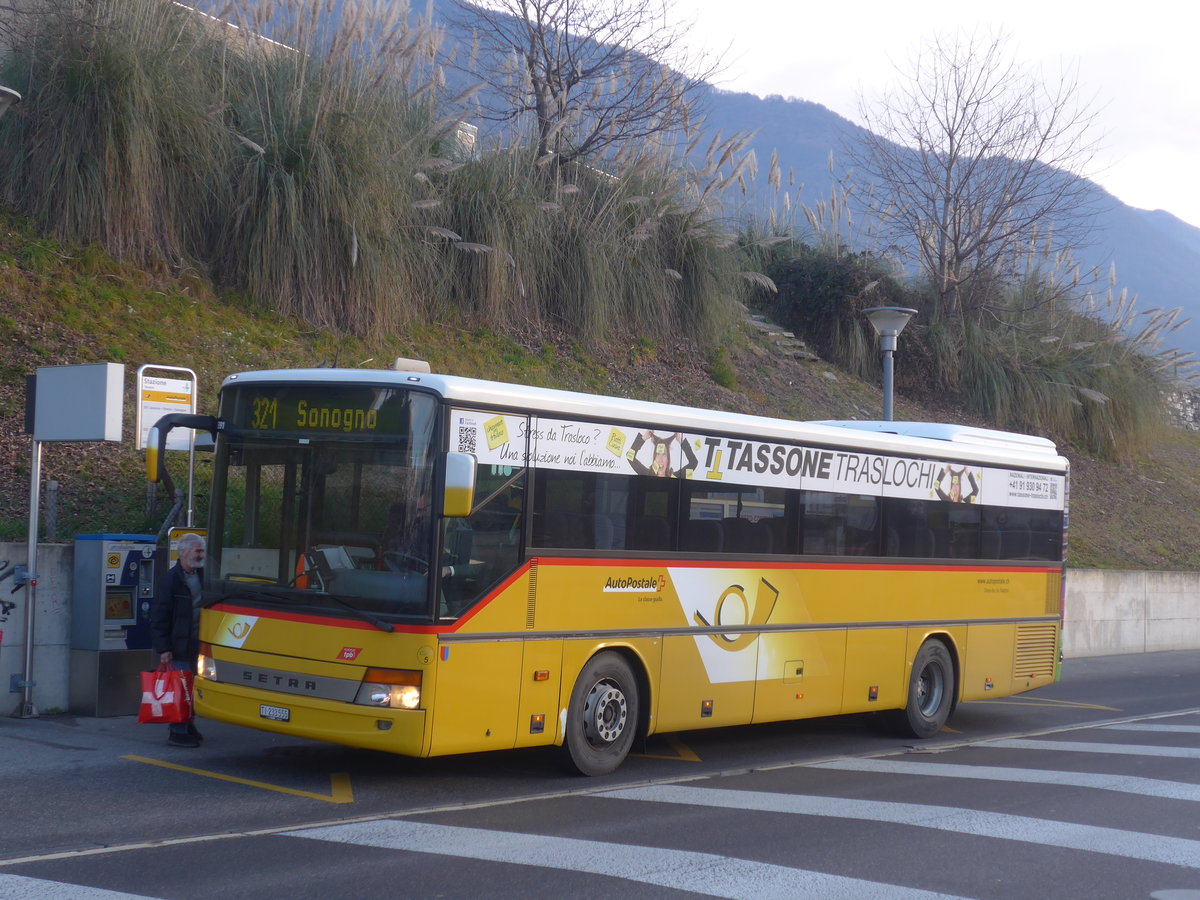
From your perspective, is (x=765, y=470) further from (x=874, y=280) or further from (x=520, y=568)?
(x=874, y=280)

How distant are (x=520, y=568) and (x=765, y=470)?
9.29 feet

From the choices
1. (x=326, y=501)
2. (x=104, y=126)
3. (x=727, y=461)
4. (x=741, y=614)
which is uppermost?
(x=104, y=126)

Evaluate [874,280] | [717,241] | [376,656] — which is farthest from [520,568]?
[874,280]

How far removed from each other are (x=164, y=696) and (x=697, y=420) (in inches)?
183

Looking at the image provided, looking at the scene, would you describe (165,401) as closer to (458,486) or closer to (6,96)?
(6,96)

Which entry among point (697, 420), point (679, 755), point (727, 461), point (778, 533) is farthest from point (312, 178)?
point (679, 755)

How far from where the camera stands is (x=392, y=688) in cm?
782

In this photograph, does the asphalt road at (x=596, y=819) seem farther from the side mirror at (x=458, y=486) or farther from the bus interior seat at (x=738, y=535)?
the side mirror at (x=458, y=486)

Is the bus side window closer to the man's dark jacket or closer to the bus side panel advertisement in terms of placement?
the bus side panel advertisement

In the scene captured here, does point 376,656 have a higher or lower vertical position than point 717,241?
lower

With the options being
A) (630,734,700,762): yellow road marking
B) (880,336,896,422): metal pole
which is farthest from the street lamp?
(880,336,896,422): metal pole

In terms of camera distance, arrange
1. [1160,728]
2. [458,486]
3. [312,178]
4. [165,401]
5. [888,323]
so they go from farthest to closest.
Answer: [888,323], [312,178], [1160,728], [165,401], [458,486]

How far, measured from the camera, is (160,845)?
6.49m

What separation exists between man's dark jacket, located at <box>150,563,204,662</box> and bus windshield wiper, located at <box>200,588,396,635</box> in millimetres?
751
